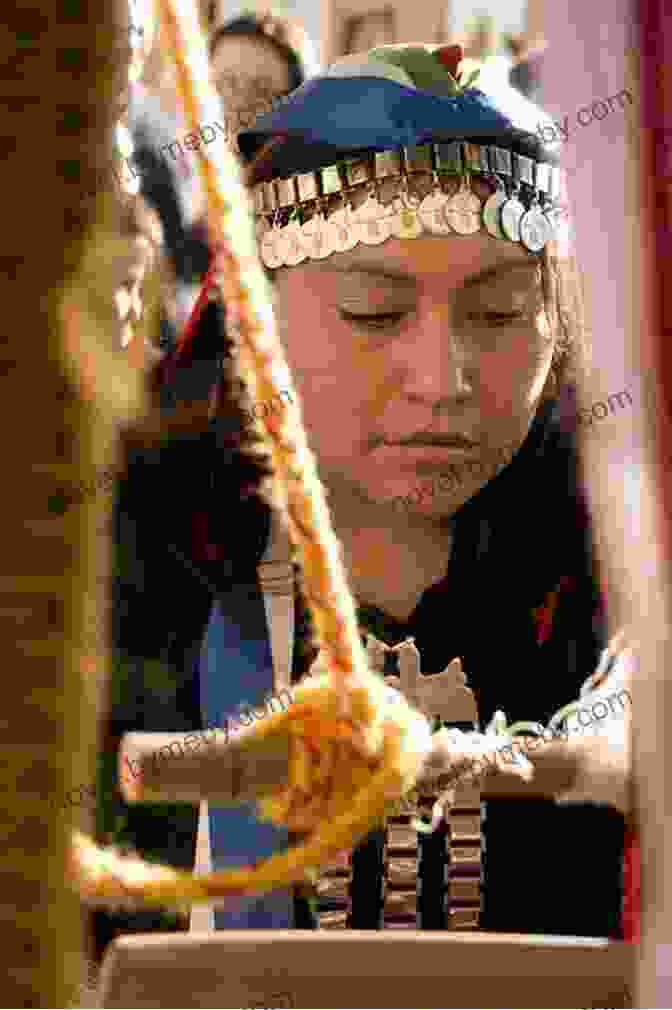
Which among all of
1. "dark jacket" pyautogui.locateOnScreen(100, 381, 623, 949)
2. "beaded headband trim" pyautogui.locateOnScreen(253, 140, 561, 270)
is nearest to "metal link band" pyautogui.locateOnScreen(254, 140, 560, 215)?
"beaded headband trim" pyautogui.locateOnScreen(253, 140, 561, 270)

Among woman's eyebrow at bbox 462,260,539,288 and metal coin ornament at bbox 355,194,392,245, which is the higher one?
metal coin ornament at bbox 355,194,392,245

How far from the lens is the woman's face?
1.94 ft

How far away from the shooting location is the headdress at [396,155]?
587 mm

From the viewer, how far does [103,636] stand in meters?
0.60

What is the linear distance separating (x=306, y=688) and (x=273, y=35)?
0.36 metres

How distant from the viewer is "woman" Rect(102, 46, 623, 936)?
587 millimetres

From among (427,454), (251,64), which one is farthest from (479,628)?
(251,64)

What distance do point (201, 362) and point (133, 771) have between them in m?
0.23

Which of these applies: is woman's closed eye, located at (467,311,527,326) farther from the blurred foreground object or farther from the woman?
the blurred foreground object

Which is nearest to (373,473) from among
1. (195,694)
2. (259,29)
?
(195,694)

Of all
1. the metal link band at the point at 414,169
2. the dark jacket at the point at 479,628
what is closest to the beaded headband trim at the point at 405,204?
the metal link band at the point at 414,169

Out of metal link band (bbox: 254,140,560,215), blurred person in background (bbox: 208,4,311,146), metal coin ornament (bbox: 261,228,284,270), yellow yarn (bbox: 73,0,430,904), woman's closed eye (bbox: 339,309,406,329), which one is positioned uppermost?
blurred person in background (bbox: 208,4,311,146)

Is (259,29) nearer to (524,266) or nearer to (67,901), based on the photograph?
(524,266)

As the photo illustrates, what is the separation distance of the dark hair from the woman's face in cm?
11
